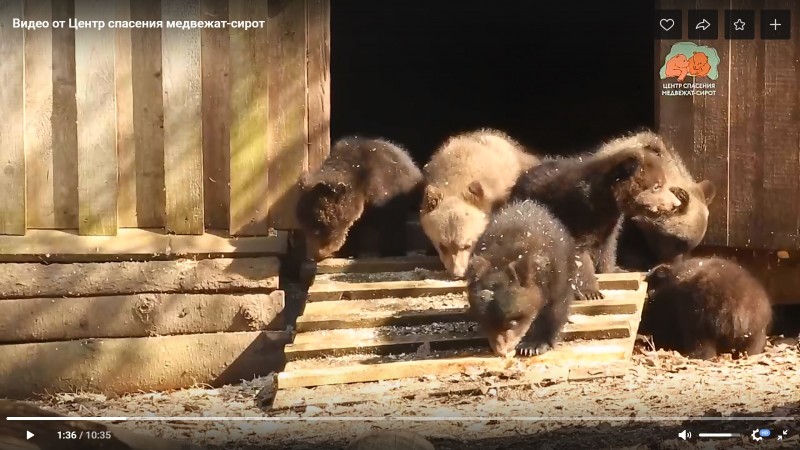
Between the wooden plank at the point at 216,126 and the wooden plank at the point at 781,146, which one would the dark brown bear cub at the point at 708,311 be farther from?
the wooden plank at the point at 216,126

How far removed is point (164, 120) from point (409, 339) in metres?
1.86

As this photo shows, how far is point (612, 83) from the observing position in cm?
1002

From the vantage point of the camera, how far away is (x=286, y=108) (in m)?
6.32

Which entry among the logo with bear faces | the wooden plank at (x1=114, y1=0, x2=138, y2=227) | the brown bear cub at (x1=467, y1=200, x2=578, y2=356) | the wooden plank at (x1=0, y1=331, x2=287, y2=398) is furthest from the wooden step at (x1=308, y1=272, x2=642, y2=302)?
the logo with bear faces

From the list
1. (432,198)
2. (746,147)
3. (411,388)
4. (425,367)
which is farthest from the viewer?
(432,198)

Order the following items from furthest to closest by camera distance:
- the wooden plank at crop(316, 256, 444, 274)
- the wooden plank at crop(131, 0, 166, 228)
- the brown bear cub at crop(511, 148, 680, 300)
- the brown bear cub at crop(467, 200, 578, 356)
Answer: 1. the wooden plank at crop(316, 256, 444, 274)
2. the brown bear cub at crop(511, 148, 680, 300)
3. the wooden plank at crop(131, 0, 166, 228)
4. the brown bear cub at crop(467, 200, 578, 356)

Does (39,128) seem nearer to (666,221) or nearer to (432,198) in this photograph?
(432,198)

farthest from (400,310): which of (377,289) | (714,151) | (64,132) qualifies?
(714,151)

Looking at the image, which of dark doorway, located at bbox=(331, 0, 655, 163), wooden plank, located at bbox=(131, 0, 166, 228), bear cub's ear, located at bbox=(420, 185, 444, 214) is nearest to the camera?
wooden plank, located at bbox=(131, 0, 166, 228)

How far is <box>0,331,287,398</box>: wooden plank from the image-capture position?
6070 mm

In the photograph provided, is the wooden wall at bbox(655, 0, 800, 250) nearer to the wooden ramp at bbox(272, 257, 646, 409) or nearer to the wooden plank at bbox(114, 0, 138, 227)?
the wooden ramp at bbox(272, 257, 646, 409)

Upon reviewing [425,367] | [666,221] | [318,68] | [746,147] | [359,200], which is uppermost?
[318,68]

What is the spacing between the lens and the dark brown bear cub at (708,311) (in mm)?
6270

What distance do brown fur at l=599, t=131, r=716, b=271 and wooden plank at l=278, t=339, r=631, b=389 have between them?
4.40 feet
